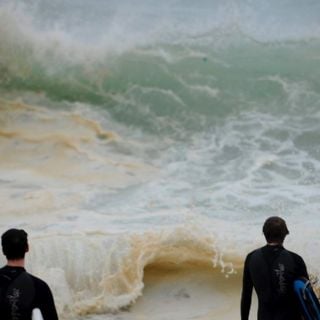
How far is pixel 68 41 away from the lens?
10.9 metres

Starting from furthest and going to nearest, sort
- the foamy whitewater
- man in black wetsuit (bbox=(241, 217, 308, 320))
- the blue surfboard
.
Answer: the foamy whitewater < man in black wetsuit (bbox=(241, 217, 308, 320)) < the blue surfboard

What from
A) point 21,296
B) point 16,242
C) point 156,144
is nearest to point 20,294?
point 21,296

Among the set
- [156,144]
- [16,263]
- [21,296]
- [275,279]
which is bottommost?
[275,279]

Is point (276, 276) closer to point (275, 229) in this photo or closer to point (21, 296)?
point (275, 229)

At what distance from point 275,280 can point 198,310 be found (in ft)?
9.48

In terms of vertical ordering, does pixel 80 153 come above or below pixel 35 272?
above

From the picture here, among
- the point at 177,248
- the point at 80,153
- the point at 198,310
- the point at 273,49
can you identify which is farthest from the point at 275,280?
the point at 273,49

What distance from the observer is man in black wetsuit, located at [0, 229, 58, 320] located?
3.42 metres

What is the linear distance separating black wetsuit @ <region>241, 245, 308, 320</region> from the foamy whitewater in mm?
2665

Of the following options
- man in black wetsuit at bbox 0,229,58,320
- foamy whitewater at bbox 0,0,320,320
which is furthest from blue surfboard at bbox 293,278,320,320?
foamy whitewater at bbox 0,0,320,320

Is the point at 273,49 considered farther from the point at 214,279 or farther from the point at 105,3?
the point at 214,279

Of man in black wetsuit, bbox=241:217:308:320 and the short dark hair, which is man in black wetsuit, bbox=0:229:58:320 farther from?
man in black wetsuit, bbox=241:217:308:320

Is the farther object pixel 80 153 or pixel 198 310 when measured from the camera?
pixel 80 153

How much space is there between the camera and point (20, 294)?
343 cm
